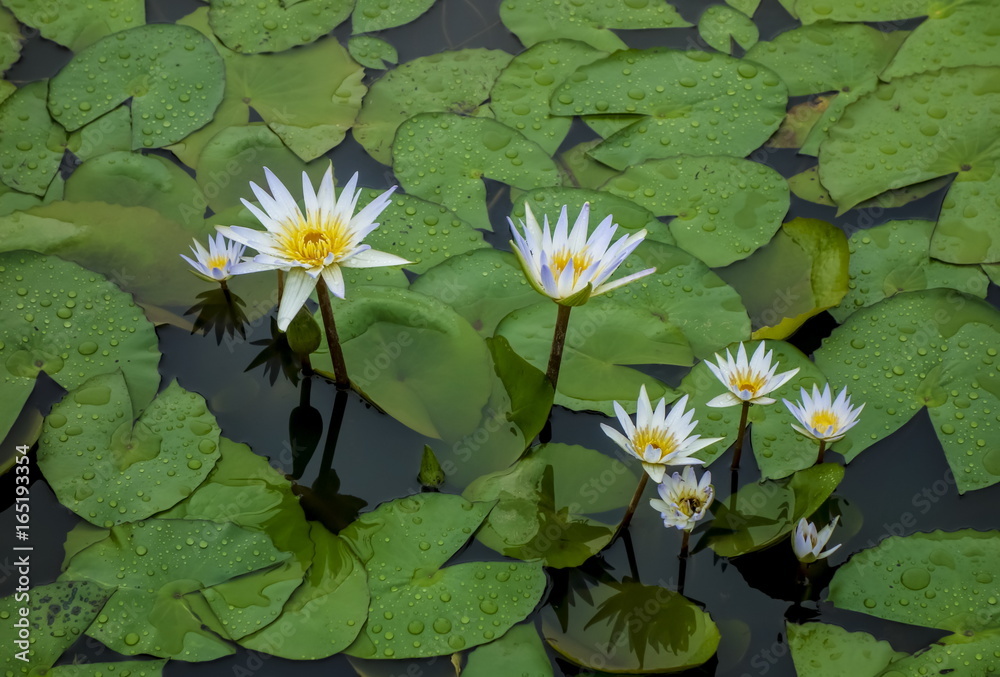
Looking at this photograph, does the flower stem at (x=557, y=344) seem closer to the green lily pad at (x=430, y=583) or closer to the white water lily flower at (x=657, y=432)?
the white water lily flower at (x=657, y=432)

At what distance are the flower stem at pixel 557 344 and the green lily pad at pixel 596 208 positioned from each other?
2.42 ft

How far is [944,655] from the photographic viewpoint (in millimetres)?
2455

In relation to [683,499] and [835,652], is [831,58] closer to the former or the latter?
[683,499]

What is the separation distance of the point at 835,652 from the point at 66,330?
9.73 ft

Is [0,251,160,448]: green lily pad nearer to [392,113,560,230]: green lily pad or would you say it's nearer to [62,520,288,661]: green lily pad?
[62,520,288,661]: green lily pad

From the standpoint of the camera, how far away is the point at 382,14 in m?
4.17

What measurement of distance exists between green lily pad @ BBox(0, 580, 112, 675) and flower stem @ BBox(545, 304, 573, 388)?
1.63 meters

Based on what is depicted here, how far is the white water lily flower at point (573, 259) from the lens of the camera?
2473 millimetres

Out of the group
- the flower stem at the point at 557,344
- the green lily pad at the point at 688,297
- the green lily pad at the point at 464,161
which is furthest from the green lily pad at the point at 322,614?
the green lily pad at the point at 464,161

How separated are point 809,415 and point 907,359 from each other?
2.12 ft

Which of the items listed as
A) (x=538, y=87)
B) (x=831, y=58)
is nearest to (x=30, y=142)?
(x=538, y=87)

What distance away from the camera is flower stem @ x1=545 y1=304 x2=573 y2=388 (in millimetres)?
2664

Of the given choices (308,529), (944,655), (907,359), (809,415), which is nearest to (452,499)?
(308,529)

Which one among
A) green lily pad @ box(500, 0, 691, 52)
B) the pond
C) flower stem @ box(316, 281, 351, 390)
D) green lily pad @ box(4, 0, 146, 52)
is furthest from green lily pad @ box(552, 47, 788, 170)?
green lily pad @ box(4, 0, 146, 52)
